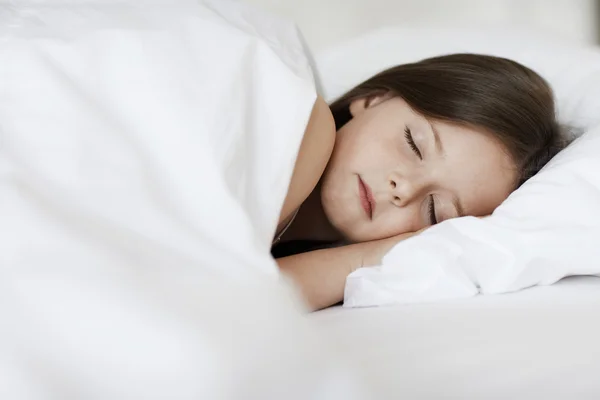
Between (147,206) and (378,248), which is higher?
(147,206)

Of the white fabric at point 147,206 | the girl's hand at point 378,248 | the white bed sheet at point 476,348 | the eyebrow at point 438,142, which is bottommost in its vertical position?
the girl's hand at point 378,248

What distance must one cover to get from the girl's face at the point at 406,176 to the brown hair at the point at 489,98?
0.03 m

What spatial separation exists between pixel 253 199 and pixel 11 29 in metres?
0.36

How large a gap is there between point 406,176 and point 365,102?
9.3 inches

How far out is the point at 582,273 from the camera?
0.83m

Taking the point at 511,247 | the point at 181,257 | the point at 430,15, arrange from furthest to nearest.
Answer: the point at 430,15 < the point at 511,247 < the point at 181,257

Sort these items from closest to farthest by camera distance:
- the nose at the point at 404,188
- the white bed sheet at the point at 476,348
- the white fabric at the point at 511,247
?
the white bed sheet at the point at 476,348 → the white fabric at the point at 511,247 → the nose at the point at 404,188

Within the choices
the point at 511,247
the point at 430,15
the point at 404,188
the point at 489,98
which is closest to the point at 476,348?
the point at 511,247

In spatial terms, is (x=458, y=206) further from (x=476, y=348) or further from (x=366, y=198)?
(x=476, y=348)

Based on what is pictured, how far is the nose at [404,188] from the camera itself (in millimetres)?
913

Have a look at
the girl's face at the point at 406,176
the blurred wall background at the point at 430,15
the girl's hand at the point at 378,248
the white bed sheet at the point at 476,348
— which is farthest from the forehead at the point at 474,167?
the blurred wall background at the point at 430,15

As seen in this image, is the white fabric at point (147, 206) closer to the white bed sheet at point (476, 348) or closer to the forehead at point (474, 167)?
the white bed sheet at point (476, 348)

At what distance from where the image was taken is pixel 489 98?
3.35 feet

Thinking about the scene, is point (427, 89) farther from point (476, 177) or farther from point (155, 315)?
point (155, 315)
